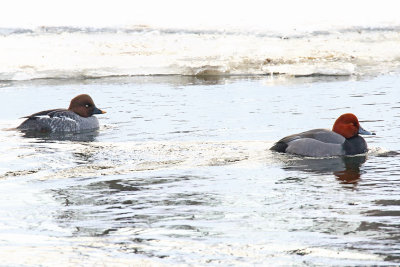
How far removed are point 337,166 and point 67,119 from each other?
5919 millimetres

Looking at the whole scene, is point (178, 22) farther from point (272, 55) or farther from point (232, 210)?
point (232, 210)

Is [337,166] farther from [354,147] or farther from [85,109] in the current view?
[85,109]

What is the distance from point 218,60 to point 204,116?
26.6 feet

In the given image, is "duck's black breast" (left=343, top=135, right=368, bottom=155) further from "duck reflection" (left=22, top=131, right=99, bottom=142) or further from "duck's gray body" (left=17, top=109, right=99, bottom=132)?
"duck's gray body" (left=17, top=109, right=99, bottom=132)

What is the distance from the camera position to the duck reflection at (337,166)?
8102 millimetres

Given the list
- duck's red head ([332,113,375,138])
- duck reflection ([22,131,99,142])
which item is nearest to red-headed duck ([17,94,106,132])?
duck reflection ([22,131,99,142])

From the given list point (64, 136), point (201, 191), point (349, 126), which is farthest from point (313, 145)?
point (64, 136)

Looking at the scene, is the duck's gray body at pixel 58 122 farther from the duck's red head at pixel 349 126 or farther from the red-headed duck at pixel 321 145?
the duck's red head at pixel 349 126

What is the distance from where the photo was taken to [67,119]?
1312cm

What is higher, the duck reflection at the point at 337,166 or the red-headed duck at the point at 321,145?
the red-headed duck at the point at 321,145

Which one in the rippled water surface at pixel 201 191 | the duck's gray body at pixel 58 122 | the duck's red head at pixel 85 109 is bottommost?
the rippled water surface at pixel 201 191

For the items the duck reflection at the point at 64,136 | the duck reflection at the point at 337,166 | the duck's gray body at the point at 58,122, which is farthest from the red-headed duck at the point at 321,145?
the duck's gray body at the point at 58,122

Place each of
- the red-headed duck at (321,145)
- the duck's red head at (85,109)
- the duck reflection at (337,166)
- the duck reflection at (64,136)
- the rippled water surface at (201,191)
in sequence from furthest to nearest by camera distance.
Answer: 1. the duck's red head at (85,109)
2. the duck reflection at (64,136)
3. the red-headed duck at (321,145)
4. the duck reflection at (337,166)
5. the rippled water surface at (201,191)

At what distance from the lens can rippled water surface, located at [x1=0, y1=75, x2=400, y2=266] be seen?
539 cm
